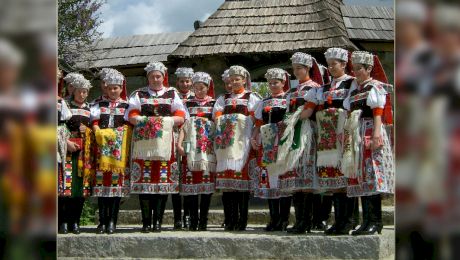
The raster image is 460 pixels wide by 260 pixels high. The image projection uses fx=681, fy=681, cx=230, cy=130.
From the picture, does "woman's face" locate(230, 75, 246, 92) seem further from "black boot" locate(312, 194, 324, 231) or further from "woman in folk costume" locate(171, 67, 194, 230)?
"black boot" locate(312, 194, 324, 231)

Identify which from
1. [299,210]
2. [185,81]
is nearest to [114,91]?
[185,81]

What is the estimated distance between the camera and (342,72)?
6035 mm

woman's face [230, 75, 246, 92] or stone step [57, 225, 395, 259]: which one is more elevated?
woman's face [230, 75, 246, 92]

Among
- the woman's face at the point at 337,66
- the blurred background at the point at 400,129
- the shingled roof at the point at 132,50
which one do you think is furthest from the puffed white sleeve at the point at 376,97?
the shingled roof at the point at 132,50

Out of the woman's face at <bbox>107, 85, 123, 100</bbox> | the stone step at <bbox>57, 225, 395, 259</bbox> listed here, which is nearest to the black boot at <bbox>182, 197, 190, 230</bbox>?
the woman's face at <bbox>107, 85, 123, 100</bbox>

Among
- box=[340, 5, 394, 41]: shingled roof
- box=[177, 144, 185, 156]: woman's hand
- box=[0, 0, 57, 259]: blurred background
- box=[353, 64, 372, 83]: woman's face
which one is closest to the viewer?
box=[0, 0, 57, 259]: blurred background

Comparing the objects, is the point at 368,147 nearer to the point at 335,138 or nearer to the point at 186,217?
the point at 335,138

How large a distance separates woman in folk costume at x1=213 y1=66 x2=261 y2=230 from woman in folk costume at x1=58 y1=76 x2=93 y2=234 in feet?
4.22

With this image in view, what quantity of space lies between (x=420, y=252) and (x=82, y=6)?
13.6 metres

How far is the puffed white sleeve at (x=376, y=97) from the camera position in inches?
215

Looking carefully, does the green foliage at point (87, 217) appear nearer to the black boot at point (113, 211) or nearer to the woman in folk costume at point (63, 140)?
the woman in folk costume at point (63, 140)

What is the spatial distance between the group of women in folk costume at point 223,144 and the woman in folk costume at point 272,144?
0.4 inches

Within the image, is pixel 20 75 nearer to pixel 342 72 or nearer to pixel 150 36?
pixel 342 72

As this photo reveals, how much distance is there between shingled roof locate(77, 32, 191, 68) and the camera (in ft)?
52.6
